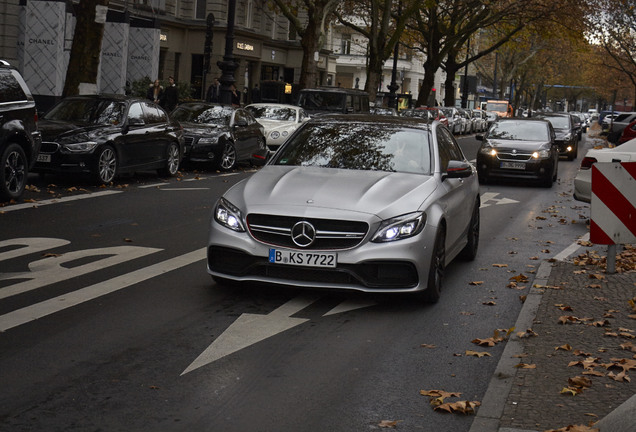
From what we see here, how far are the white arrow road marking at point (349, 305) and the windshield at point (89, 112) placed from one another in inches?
405

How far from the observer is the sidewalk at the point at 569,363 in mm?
5191

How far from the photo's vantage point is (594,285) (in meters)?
9.27

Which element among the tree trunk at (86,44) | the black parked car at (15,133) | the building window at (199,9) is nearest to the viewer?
the black parked car at (15,133)

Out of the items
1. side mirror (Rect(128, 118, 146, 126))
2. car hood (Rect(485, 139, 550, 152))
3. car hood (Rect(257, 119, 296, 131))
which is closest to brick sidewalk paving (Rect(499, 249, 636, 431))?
side mirror (Rect(128, 118, 146, 126))

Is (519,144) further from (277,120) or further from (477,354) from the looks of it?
(477,354)

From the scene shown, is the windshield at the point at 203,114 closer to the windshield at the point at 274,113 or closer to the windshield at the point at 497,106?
the windshield at the point at 274,113

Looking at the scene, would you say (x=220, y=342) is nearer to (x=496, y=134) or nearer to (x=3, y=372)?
(x=3, y=372)

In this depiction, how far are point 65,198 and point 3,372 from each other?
9.61m

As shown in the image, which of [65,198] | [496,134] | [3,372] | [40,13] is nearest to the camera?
[3,372]

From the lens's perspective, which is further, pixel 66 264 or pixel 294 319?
pixel 66 264

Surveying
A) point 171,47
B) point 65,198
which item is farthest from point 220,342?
point 171,47

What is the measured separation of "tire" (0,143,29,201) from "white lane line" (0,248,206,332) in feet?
15.0

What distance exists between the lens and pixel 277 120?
91.6 ft

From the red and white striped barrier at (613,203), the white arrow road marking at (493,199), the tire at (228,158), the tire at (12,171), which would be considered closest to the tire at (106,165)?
the tire at (12,171)
